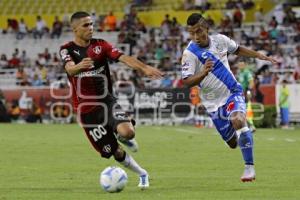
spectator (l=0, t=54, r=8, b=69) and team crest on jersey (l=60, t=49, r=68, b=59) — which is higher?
spectator (l=0, t=54, r=8, b=69)

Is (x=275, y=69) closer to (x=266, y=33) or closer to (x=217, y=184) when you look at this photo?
(x=266, y=33)

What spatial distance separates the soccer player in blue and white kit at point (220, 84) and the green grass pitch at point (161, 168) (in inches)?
25.2

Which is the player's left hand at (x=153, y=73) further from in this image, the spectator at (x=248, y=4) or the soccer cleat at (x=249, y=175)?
the spectator at (x=248, y=4)

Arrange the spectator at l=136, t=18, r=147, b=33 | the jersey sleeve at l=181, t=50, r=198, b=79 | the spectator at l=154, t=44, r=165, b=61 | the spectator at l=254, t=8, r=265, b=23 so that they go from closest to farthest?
the jersey sleeve at l=181, t=50, r=198, b=79 < the spectator at l=154, t=44, r=165, b=61 < the spectator at l=254, t=8, r=265, b=23 < the spectator at l=136, t=18, r=147, b=33

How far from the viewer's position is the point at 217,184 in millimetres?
12938

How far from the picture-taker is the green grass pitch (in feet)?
38.3

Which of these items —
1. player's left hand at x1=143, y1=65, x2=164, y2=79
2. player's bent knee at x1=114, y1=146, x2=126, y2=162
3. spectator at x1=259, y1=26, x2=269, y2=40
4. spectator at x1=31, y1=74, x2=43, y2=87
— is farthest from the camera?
spectator at x1=31, y1=74, x2=43, y2=87

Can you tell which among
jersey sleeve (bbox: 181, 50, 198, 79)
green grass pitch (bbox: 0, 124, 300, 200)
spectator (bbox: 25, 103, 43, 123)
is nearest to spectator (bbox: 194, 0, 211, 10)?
spectator (bbox: 25, 103, 43, 123)

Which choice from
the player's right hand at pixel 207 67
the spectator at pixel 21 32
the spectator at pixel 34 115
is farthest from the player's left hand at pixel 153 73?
the spectator at pixel 21 32

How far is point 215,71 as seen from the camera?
44.8 ft

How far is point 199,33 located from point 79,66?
248 centimetres

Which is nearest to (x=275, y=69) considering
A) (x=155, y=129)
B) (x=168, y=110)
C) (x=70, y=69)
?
(x=168, y=110)

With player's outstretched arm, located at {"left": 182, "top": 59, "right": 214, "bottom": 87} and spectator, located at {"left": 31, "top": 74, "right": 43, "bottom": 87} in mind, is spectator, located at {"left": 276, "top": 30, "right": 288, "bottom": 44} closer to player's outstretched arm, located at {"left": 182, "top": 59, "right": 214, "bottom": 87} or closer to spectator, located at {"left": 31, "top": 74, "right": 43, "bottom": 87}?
spectator, located at {"left": 31, "top": 74, "right": 43, "bottom": 87}

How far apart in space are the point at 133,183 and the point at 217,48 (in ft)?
8.00
